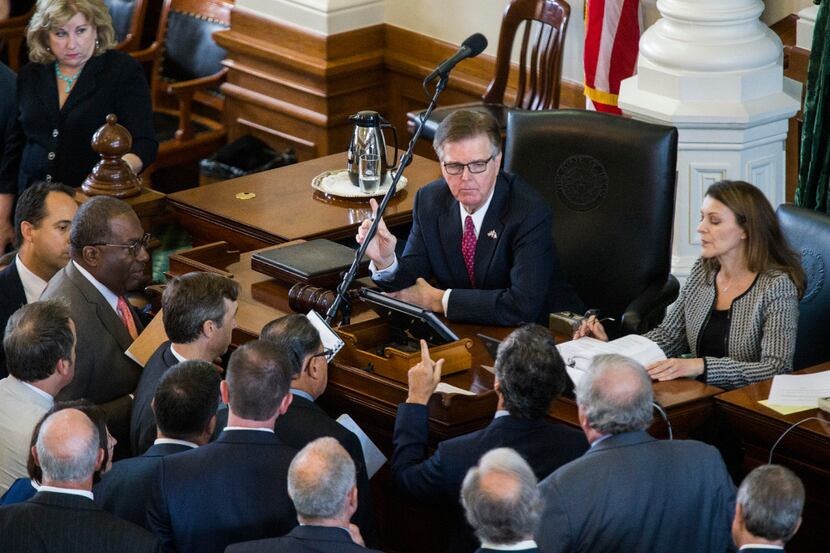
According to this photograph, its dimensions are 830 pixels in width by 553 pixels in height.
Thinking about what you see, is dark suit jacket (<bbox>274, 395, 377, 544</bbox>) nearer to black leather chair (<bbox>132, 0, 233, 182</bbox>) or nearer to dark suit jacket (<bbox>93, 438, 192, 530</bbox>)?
dark suit jacket (<bbox>93, 438, 192, 530</bbox>)

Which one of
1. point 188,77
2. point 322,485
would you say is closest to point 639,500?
point 322,485

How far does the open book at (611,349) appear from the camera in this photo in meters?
4.02

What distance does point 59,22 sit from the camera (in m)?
5.65


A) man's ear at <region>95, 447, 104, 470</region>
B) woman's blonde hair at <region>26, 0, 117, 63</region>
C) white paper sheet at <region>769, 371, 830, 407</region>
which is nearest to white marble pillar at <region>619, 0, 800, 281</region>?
white paper sheet at <region>769, 371, 830, 407</region>

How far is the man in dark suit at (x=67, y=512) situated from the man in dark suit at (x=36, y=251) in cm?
143

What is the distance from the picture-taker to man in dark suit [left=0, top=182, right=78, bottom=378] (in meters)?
4.64

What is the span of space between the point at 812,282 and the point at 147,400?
1.96 metres

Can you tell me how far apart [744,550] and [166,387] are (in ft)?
4.41

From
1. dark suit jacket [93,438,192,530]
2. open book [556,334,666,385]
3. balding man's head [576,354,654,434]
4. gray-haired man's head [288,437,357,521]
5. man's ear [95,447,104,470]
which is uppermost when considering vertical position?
balding man's head [576,354,654,434]

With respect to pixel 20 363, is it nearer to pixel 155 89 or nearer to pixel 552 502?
pixel 552 502

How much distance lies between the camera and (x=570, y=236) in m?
4.91

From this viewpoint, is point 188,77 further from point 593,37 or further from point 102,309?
point 102,309

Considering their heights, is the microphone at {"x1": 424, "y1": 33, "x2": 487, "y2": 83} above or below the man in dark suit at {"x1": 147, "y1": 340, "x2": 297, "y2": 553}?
above

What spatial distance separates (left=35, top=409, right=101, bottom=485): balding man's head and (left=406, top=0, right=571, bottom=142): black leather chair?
12.1ft
